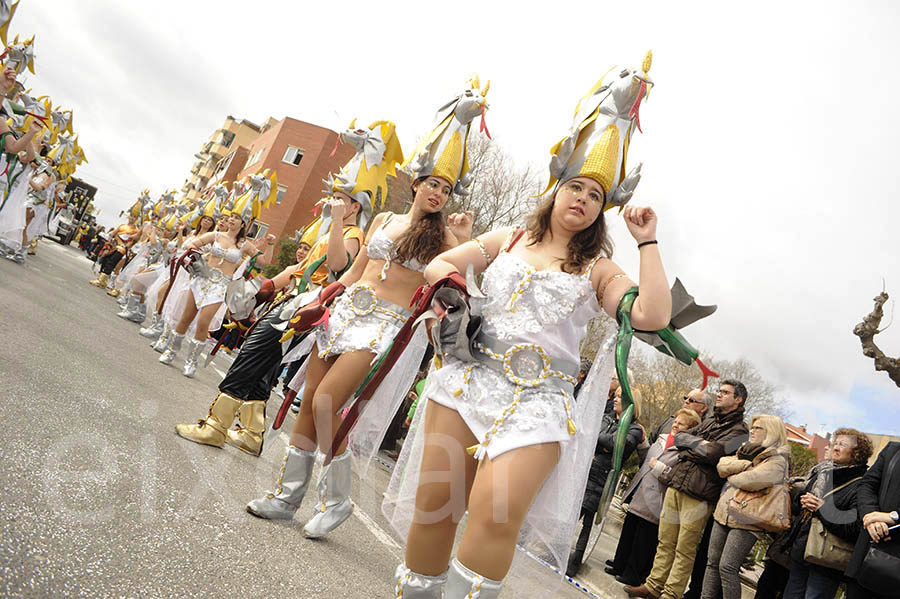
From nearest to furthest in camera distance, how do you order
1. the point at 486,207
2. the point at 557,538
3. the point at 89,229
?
1. the point at 557,538
2. the point at 486,207
3. the point at 89,229

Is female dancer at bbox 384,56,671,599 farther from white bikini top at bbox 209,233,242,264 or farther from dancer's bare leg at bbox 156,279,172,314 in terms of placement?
dancer's bare leg at bbox 156,279,172,314

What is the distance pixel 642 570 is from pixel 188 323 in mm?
5912

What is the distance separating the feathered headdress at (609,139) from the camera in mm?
2684

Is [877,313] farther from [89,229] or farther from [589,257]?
[89,229]

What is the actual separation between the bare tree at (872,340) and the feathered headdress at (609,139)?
19.2 feet

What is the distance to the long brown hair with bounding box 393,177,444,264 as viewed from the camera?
357cm

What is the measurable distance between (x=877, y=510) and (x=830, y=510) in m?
0.41

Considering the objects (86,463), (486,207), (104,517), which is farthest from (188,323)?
(486,207)

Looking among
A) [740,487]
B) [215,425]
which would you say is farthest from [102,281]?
[740,487]

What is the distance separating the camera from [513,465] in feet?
7.38

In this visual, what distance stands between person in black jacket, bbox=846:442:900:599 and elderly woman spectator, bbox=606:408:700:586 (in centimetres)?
172

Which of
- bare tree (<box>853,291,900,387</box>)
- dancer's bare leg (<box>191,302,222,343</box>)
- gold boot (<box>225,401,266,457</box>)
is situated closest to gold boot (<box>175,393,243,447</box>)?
gold boot (<box>225,401,266,457</box>)

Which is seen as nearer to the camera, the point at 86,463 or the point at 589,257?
the point at 589,257

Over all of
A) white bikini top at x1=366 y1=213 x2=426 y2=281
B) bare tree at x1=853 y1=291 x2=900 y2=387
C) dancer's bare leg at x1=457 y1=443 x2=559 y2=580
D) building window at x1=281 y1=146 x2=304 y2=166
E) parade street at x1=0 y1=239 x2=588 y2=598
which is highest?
building window at x1=281 y1=146 x2=304 y2=166
